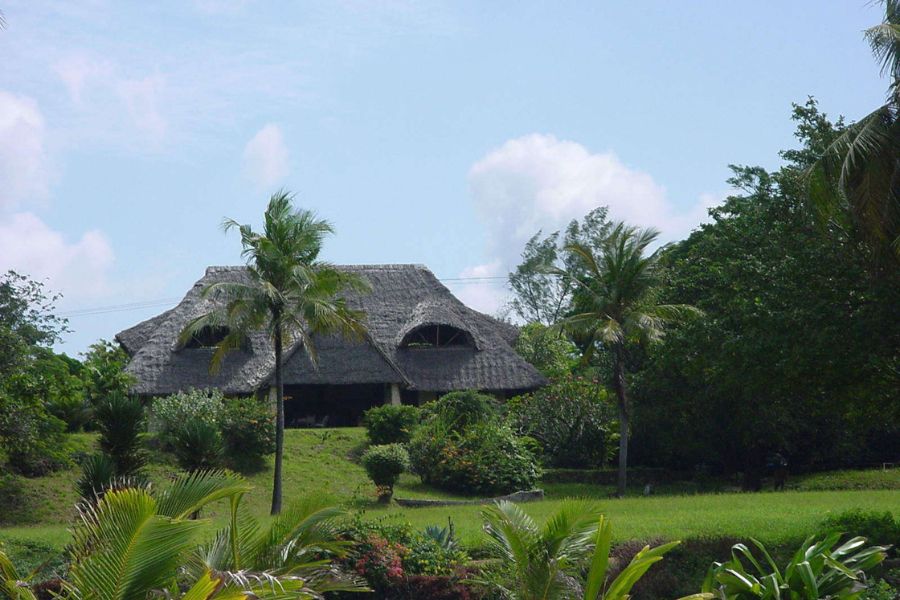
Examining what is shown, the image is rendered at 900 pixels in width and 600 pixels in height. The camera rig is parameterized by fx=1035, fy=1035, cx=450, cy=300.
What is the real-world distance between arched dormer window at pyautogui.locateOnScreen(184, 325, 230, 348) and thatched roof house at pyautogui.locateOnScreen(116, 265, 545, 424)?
0.15ft

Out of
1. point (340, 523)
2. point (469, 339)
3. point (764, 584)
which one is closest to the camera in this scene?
point (764, 584)

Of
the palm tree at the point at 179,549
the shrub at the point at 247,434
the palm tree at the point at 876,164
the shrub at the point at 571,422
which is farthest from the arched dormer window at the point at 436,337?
the palm tree at the point at 179,549

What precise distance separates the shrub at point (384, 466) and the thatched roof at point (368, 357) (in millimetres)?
9426

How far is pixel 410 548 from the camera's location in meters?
13.1

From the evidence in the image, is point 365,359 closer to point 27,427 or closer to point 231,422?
point 231,422

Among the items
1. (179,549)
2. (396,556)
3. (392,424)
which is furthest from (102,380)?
(179,549)

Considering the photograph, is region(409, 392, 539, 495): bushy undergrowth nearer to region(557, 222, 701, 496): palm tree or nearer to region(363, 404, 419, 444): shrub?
region(363, 404, 419, 444): shrub

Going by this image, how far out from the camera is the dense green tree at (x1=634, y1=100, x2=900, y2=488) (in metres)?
17.0

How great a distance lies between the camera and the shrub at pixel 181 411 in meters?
27.7

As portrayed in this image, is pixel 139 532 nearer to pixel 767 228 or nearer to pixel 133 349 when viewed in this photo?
pixel 767 228

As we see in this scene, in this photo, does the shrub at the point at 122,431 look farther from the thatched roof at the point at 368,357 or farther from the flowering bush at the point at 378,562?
the thatched roof at the point at 368,357

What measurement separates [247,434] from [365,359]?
7.76 metres

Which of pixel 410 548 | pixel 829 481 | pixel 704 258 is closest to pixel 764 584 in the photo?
pixel 410 548

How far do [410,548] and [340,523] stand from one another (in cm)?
99
